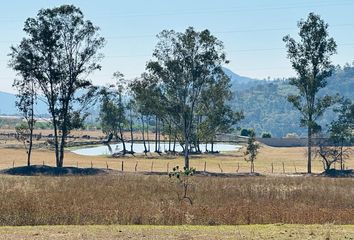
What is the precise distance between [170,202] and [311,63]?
4115 cm

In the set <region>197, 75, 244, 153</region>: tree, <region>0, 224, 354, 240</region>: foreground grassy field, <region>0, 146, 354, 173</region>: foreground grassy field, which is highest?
<region>197, 75, 244, 153</region>: tree

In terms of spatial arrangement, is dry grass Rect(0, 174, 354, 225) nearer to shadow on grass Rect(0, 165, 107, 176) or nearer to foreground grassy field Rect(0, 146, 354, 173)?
shadow on grass Rect(0, 165, 107, 176)

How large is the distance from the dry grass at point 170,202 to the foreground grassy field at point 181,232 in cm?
203

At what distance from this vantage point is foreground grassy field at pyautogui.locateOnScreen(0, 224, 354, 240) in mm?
19562

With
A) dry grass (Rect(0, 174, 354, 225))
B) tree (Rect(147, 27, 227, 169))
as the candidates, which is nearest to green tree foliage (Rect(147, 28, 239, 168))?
tree (Rect(147, 27, 227, 169))

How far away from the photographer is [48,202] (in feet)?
95.5

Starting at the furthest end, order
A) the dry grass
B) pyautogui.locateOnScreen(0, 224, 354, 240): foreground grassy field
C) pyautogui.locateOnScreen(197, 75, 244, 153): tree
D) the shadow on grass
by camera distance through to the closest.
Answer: pyautogui.locateOnScreen(197, 75, 244, 153): tree → the shadow on grass → the dry grass → pyautogui.locateOnScreen(0, 224, 354, 240): foreground grassy field

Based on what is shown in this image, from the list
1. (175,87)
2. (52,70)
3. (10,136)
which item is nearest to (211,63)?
(175,87)

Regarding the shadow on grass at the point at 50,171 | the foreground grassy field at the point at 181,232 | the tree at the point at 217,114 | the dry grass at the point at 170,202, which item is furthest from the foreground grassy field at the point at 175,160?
the foreground grassy field at the point at 181,232

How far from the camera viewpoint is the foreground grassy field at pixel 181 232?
64.2 feet

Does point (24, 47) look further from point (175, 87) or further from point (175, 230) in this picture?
point (175, 230)

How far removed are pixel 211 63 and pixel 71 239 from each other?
181 feet

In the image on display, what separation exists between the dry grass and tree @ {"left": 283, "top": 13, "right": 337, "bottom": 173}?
2067 cm

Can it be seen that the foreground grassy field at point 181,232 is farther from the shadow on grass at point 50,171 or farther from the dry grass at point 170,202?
the shadow on grass at point 50,171
